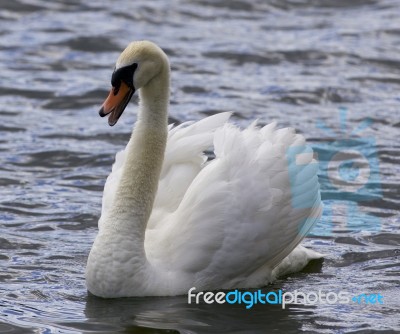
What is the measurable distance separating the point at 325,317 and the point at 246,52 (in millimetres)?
8211

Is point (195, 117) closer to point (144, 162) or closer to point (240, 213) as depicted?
point (144, 162)

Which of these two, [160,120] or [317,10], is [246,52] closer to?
[317,10]

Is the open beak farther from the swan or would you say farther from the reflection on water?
the reflection on water

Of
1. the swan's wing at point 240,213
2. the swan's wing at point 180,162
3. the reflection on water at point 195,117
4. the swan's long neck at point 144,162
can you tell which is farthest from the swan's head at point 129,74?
the reflection on water at point 195,117

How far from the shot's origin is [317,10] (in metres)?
17.6

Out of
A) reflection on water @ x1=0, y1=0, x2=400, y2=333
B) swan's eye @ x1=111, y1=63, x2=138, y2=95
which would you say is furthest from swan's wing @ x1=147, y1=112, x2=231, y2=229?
swan's eye @ x1=111, y1=63, x2=138, y2=95

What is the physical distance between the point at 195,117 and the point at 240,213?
203 inches

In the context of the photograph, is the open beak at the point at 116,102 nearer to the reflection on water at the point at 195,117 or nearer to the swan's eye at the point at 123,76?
the swan's eye at the point at 123,76

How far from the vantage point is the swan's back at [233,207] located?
24.8ft

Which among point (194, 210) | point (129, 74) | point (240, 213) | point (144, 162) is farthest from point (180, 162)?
point (129, 74)

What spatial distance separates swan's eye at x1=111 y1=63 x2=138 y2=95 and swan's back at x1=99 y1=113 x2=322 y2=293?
31.0 inches

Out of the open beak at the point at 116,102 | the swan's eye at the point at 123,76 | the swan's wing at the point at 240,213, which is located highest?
the swan's eye at the point at 123,76

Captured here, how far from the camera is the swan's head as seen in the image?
742 cm

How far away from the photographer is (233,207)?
7.59 m
